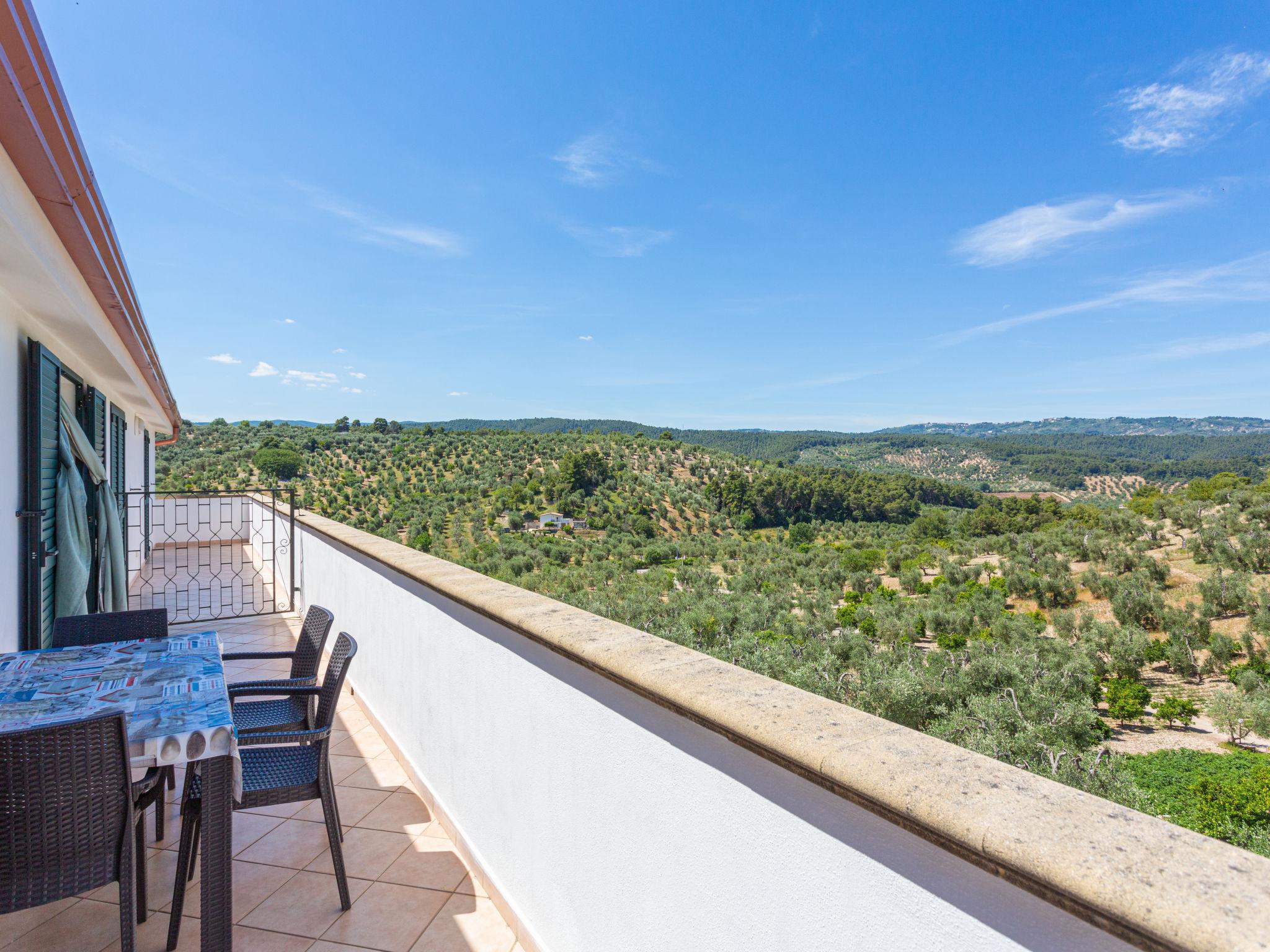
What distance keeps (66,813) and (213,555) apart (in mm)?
11422

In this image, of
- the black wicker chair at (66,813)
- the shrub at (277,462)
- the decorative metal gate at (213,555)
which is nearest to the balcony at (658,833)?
the black wicker chair at (66,813)

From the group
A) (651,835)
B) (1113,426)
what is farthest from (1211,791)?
(1113,426)

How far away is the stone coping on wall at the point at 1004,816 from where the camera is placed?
21.7 inches

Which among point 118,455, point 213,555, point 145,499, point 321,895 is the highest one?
point 118,455

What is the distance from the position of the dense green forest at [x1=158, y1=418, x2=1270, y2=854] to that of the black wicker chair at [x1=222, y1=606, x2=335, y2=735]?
386 cm

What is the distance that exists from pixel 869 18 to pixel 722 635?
379 inches

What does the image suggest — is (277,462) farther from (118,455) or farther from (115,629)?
(115,629)

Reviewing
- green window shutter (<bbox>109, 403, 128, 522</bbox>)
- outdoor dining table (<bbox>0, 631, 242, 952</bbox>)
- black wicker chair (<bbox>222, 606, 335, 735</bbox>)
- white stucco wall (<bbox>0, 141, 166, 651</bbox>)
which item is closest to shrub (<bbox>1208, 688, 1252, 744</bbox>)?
black wicker chair (<bbox>222, 606, 335, 735</bbox>)

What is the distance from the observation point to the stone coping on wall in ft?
1.81

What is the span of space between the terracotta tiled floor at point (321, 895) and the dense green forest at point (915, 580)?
127 inches

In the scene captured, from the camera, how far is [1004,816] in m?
0.71

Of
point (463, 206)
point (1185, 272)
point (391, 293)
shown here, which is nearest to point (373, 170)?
point (463, 206)

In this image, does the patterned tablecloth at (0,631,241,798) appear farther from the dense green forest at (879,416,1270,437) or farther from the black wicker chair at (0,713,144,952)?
the dense green forest at (879,416,1270,437)

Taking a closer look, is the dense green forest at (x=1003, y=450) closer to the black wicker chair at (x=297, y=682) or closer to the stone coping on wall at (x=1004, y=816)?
the black wicker chair at (x=297, y=682)
